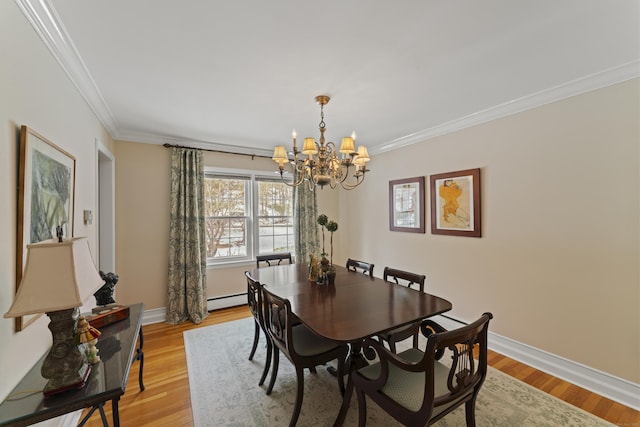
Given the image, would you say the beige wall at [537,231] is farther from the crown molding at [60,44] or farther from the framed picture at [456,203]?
the crown molding at [60,44]

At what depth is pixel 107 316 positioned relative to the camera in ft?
5.89

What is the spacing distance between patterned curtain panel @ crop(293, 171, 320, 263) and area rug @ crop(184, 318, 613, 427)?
6.91 ft

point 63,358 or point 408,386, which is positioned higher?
point 63,358

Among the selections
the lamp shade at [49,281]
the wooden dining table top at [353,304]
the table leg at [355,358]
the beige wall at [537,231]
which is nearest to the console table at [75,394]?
the lamp shade at [49,281]

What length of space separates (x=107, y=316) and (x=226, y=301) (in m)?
2.26

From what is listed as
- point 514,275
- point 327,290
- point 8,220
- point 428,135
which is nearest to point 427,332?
point 327,290

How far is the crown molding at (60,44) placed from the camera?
1.29 metres

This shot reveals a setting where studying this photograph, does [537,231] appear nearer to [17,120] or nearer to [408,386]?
[408,386]

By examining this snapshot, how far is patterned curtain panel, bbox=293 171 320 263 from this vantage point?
4.48 m

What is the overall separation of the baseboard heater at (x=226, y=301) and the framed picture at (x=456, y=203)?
3.07 meters

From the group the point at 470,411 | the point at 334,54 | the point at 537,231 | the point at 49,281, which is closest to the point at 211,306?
the point at 49,281

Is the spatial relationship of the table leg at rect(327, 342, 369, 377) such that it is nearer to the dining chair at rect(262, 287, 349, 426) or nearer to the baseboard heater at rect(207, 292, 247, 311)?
the dining chair at rect(262, 287, 349, 426)

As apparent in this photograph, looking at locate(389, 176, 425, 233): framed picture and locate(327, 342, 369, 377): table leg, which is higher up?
locate(389, 176, 425, 233): framed picture

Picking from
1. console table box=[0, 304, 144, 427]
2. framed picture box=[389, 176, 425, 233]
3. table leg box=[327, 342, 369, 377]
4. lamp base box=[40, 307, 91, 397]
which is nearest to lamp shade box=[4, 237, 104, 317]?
lamp base box=[40, 307, 91, 397]
